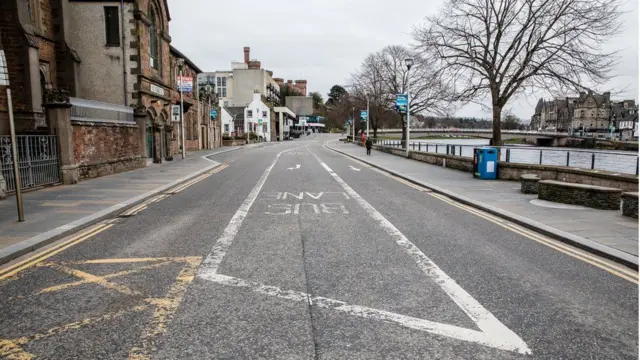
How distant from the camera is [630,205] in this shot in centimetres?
923

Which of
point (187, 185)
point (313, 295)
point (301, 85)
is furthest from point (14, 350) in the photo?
point (301, 85)

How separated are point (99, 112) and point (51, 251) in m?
13.2

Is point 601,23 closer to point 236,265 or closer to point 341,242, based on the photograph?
point 341,242

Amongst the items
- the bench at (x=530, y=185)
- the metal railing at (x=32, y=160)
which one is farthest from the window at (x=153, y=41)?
the bench at (x=530, y=185)

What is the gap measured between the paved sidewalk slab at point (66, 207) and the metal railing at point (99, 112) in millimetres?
2618

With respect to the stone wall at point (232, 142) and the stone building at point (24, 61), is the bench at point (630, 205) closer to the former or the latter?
the stone building at point (24, 61)

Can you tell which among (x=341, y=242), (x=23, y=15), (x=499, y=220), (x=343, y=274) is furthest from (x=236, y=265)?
(x=23, y=15)

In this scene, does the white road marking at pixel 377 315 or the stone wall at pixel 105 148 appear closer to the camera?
the white road marking at pixel 377 315

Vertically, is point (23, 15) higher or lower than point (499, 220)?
higher

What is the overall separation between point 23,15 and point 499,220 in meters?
22.2

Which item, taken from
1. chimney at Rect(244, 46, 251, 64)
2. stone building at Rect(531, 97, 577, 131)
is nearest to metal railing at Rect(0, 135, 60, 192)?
chimney at Rect(244, 46, 251, 64)

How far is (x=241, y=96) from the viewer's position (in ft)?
315

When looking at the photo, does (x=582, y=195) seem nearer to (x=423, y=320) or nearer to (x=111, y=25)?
(x=423, y=320)

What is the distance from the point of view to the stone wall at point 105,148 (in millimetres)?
16219
